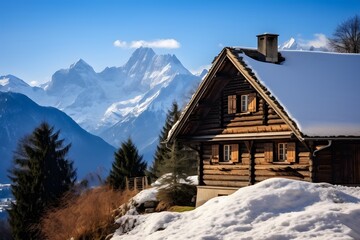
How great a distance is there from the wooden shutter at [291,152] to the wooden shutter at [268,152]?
1.04 metres

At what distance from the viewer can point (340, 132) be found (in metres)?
24.9

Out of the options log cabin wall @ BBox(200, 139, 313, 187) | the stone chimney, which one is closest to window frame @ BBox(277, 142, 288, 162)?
log cabin wall @ BBox(200, 139, 313, 187)

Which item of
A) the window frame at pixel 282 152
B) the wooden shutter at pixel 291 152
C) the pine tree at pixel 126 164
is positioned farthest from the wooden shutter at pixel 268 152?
the pine tree at pixel 126 164

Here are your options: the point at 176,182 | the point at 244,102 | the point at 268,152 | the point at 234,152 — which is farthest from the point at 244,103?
the point at 176,182

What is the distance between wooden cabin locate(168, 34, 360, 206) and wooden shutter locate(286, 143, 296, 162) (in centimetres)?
4

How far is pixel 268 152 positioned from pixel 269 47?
17.7 feet

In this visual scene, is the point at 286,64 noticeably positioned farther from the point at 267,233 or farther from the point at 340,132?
the point at 267,233

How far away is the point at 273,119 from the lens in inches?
1076

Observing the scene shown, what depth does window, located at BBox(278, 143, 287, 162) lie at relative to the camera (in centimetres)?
2745

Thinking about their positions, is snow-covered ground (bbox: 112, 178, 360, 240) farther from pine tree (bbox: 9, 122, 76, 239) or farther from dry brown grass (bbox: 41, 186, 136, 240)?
pine tree (bbox: 9, 122, 76, 239)

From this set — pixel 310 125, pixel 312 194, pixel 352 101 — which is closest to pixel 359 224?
pixel 312 194

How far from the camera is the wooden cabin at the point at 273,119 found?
2567 centimetres

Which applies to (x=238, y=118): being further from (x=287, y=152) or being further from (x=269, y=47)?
(x=269, y=47)

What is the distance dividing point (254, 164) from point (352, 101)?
5.32 metres
